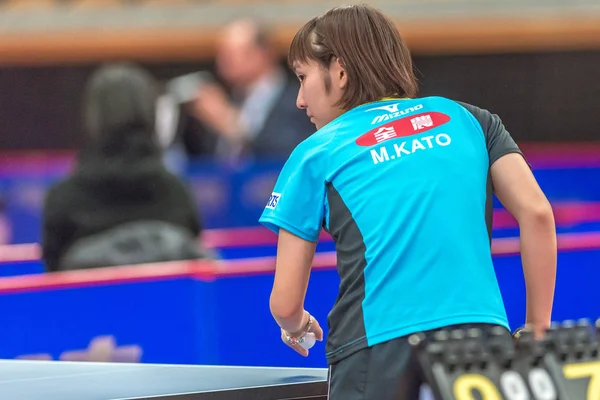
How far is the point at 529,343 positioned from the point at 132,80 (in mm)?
3381

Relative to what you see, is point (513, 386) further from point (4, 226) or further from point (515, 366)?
point (4, 226)

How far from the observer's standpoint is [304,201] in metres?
2.02

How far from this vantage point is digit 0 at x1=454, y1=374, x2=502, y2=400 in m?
A: 1.53

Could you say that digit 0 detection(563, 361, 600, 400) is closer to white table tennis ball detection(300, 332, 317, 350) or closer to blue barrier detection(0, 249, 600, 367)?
white table tennis ball detection(300, 332, 317, 350)

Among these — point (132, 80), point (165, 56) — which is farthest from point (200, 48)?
point (132, 80)

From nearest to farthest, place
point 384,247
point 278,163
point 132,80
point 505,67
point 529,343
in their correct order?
point 529,343
point 384,247
point 132,80
point 278,163
point 505,67

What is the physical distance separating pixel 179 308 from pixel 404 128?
232 centimetres

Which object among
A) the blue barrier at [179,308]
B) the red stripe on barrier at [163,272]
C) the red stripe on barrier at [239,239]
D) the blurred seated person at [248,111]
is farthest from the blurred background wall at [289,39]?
the blue barrier at [179,308]

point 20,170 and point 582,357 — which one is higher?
point 20,170

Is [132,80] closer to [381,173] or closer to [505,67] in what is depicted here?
[381,173]

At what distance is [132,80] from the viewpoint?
15.5 ft

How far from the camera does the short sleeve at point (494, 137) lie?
2.11 meters

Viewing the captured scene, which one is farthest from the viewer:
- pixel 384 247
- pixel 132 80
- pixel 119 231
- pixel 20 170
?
pixel 20 170

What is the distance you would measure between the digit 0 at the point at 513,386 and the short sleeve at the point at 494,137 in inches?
25.0
